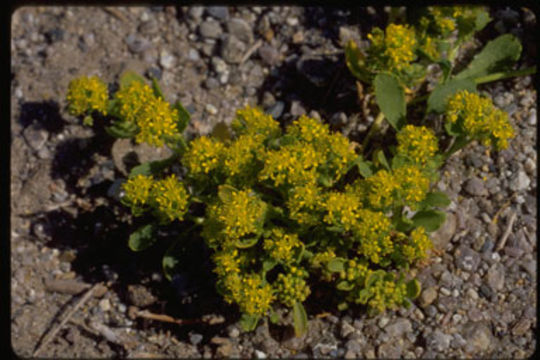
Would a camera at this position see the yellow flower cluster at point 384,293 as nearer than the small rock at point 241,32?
Yes

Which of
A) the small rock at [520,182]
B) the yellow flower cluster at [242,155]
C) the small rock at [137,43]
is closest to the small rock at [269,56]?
the small rock at [137,43]

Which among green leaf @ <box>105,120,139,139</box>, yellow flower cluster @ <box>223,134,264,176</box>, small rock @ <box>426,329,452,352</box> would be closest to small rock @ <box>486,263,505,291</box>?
small rock @ <box>426,329,452,352</box>

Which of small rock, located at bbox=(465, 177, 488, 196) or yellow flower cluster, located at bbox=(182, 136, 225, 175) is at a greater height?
yellow flower cluster, located at bbox=(182, 136, 225, 175)

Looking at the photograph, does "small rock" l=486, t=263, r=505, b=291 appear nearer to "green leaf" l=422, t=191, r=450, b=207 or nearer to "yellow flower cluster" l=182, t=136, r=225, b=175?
"green leaf" l=422, t=191, r=450, b=207

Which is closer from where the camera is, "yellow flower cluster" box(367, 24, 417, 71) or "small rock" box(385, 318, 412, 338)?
"yellow flower cluster" box(367, 24, 417, 71)

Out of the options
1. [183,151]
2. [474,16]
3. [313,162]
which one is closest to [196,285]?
[183,151]

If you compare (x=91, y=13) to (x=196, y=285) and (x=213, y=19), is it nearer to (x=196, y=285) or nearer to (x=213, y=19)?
(x=213, y=19)

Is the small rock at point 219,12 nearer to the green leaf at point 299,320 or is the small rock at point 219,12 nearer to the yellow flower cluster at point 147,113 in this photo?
the yellow flower cluster at point 147,113
